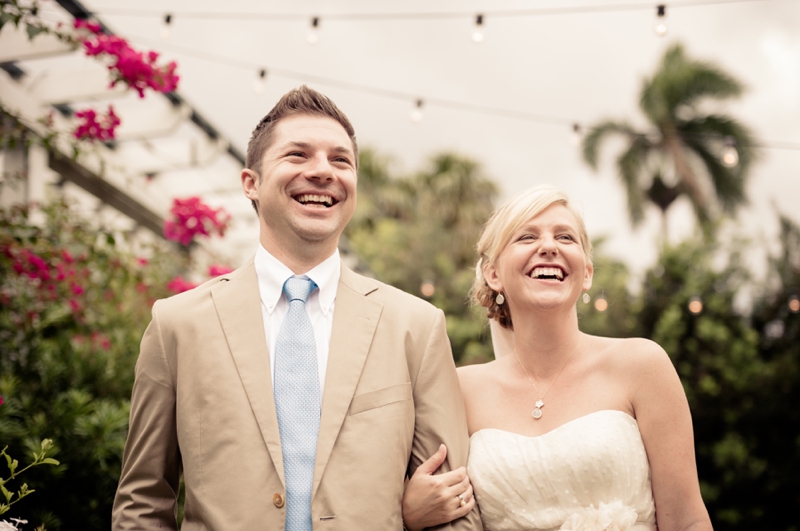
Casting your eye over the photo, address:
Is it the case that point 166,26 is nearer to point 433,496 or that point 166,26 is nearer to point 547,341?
point 547,341

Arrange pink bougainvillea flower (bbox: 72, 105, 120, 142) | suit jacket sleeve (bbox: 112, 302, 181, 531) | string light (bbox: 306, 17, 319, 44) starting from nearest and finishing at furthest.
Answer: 1. suit jacket sleeve (bbox: 112, 302, 181, 531)
2. pink bougainvillea flower (bbox: 72, 105, 120, 142)
3. string light (bbox: 306, 17, 319, 44)

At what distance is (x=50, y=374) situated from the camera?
4359 mm

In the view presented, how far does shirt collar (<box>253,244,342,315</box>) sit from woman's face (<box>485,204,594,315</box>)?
2.82 feet

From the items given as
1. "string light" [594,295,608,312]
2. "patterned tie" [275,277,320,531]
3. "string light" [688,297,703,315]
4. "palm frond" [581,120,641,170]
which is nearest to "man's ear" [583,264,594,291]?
"patterned tie" [275,277,320,531]

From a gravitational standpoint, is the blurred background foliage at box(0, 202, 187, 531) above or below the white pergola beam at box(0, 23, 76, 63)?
below

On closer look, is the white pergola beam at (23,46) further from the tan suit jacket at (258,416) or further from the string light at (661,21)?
the string light at (661,21)

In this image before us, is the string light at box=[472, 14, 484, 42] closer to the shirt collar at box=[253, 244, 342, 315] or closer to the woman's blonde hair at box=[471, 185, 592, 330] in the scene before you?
the woman's blonde hair at box=[471, 185, 592, 330]

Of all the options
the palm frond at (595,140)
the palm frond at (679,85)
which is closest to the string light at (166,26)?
the palm frond at (595,140)

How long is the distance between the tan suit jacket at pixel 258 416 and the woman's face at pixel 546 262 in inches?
23.9

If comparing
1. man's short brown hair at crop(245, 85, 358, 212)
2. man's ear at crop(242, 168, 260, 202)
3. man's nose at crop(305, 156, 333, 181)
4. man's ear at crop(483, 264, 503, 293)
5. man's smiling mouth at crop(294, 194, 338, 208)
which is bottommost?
man's ear at crop(483, 264, 503, 293)

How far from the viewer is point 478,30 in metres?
5.88

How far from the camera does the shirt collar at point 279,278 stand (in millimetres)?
2264

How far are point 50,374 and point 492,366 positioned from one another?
2.93 metres

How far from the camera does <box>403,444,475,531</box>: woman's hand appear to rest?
2133 mm
